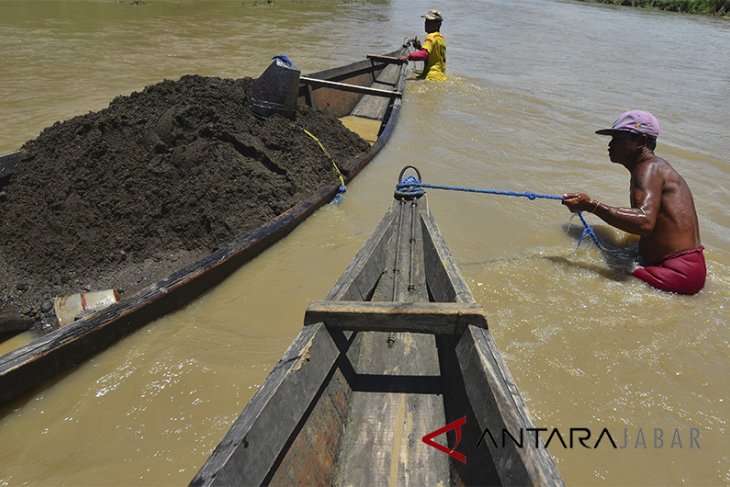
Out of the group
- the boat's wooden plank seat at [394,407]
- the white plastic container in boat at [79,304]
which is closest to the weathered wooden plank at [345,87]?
the boat's wooden plank seat at [394,407]

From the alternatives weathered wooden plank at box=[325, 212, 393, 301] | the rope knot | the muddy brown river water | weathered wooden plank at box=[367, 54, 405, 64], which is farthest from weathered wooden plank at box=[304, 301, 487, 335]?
weathered wooden plank at box=[367, 54, 405, 64]

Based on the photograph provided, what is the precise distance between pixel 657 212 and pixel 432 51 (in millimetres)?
7676

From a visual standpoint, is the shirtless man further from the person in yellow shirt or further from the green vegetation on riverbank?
the green vegetation on riverbank

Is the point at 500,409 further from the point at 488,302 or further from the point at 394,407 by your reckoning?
the point at 488,302

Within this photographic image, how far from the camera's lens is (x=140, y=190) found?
386 cm

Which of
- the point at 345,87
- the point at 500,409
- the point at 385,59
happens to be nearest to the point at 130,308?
the point at 500,409

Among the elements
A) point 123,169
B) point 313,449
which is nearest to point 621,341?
point 313,449

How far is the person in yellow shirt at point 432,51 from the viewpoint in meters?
9.70

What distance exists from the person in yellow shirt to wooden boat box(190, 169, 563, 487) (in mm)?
8364

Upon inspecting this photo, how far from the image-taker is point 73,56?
10.9 meters

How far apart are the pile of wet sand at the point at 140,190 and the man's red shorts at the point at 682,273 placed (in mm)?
3374

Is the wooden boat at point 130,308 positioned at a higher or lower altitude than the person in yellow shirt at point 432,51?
lower

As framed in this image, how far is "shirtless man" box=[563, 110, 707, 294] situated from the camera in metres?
3.57

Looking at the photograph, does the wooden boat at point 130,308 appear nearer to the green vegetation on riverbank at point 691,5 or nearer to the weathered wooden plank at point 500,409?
the weathered wooden plank at point 500,409
